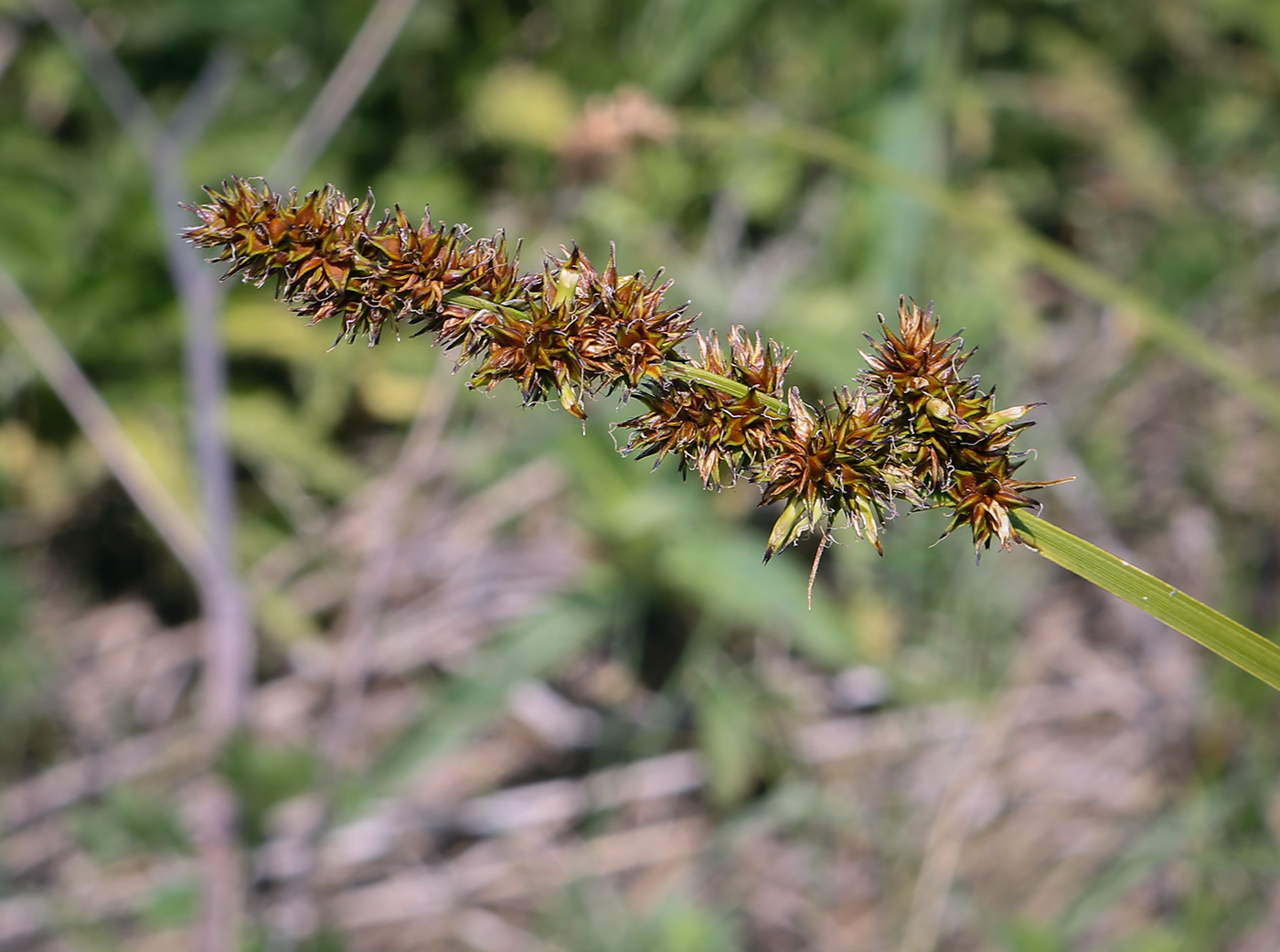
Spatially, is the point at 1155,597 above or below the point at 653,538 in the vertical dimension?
below

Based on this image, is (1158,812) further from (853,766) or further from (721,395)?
(721,395)

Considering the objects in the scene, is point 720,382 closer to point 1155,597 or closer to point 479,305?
point 479,305

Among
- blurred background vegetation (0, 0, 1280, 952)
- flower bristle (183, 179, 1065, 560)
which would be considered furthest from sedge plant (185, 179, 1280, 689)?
blurred background vegetation (0, 0, 1280, 952)

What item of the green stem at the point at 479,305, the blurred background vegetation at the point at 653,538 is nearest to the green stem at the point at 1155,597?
the green stem at the point at 479,305

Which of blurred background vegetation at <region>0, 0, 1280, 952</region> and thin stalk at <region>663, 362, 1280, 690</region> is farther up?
blurred background vegetation at <region>0, 0, 1280, 952</region>

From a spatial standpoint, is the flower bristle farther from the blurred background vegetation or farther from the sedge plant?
the blurred background vegetation

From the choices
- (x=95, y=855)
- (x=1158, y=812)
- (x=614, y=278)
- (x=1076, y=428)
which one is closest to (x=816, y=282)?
(x=1076, y=428)

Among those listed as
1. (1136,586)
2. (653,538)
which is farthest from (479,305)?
(653,538)
